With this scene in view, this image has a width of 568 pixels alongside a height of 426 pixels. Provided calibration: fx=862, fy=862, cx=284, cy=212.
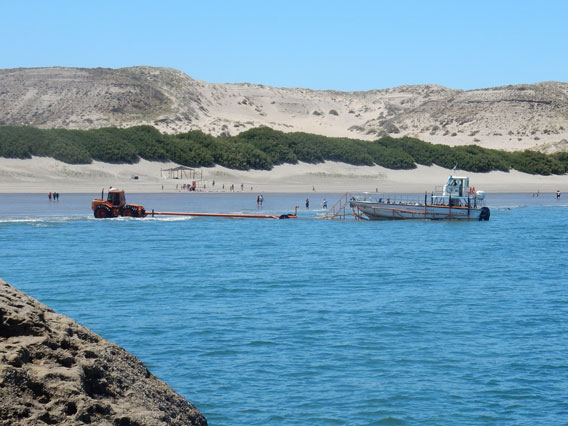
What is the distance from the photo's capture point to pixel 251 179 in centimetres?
10181

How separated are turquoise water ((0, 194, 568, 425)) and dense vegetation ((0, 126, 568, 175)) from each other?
4704 cm

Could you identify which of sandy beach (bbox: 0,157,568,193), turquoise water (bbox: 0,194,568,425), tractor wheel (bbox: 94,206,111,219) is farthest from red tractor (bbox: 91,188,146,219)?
sandy beach (bbox: 0,157,568,193)

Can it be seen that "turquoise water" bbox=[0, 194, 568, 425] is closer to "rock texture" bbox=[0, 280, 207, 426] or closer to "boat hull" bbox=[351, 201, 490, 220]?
"rock texture" bbox=[0, 280, 207, 426]

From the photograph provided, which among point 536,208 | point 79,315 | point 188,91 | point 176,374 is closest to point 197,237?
point 79,315

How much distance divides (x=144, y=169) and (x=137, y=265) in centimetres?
6420

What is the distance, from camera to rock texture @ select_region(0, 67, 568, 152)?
150 m

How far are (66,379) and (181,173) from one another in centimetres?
9186

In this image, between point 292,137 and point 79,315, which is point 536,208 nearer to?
point 292,137

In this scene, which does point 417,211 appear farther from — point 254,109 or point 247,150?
point 254,109

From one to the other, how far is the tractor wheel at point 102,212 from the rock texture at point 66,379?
50036 mm

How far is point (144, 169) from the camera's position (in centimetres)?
9856

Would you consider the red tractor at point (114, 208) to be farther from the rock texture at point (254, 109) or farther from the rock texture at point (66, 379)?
the rock texture at point (254, 109)

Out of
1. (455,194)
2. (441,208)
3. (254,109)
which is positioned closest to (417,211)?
(441,208)

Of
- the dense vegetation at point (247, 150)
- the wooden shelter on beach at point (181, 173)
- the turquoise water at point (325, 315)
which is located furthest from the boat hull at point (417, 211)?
the dense vegetation at point (247, 150)
